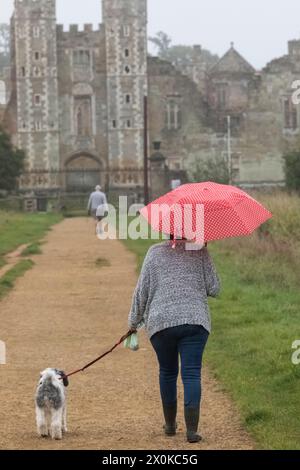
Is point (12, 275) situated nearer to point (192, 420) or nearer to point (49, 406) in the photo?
point (49, 406)

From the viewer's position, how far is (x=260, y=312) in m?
14.6

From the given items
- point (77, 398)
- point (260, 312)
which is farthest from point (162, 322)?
point (260, 312)

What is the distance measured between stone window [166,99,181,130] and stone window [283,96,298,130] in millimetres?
7032

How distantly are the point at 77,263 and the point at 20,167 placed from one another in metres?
38.1

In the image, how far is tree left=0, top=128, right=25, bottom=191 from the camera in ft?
196

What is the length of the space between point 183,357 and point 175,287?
0.53 m

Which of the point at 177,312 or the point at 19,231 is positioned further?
the point at 19,231

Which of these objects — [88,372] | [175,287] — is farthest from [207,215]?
[88,372]

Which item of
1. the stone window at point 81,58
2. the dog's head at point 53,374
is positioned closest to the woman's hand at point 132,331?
the dog's head at point 53,374

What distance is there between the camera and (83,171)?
2741 inches

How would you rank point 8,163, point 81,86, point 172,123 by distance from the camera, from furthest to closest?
point 172,123, point 81,86, point 8,163

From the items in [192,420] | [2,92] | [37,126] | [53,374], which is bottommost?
[192,420]

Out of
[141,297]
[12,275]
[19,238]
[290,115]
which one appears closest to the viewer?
[141,297]
